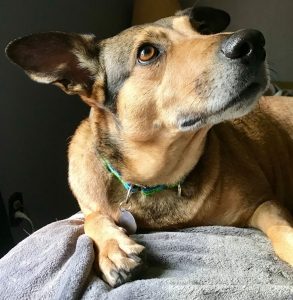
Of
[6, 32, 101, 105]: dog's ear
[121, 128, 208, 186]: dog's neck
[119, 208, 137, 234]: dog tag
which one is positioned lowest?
[119, 208, 137, 234]: dog tag

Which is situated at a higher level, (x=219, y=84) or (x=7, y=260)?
(x=219, y=84)

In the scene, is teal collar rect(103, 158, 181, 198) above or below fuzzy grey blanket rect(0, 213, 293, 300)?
above

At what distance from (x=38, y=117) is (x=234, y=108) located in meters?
1.46

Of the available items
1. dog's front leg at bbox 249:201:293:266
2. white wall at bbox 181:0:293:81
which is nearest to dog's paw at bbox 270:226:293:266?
dog's front leg at bbox 249:201:293:266

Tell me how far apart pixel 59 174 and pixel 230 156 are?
4.13 feet

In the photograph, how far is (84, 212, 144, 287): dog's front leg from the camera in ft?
4.67

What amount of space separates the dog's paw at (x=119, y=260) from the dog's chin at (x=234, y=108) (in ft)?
1.37

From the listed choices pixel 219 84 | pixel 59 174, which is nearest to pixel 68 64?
pixel 219 84

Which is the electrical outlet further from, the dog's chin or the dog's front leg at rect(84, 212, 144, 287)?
the dog's chin

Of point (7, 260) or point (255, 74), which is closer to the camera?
point (255, 74)

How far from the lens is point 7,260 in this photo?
1.58 meters

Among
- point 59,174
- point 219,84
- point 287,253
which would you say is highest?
point 219,84

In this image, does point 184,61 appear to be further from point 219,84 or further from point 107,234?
point 107,234

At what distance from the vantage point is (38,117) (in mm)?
2680
